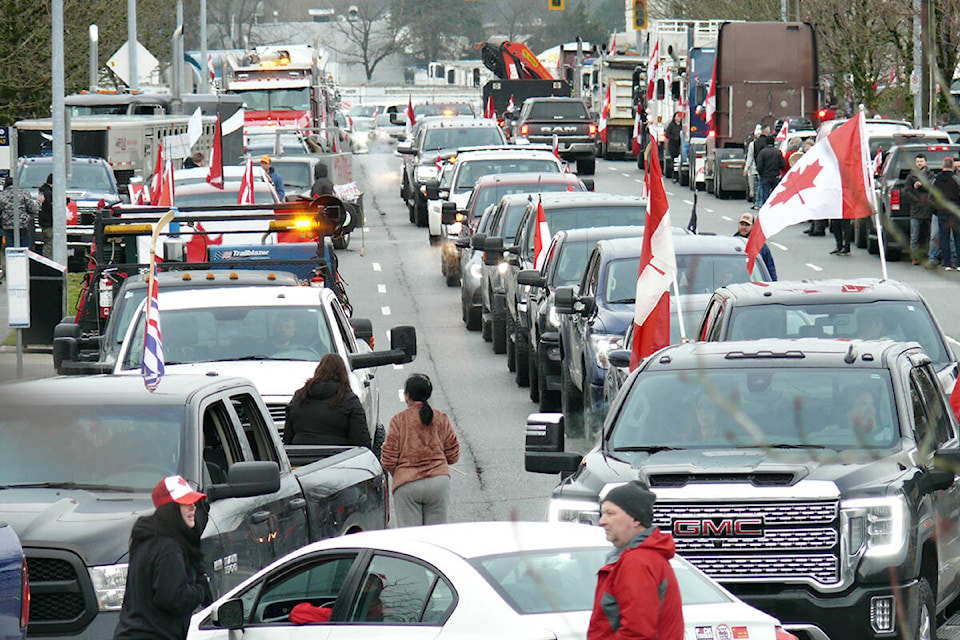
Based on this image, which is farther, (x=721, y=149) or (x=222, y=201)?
(x=721, y=149)

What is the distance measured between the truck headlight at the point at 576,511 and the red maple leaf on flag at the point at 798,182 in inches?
121

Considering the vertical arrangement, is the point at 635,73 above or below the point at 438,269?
above

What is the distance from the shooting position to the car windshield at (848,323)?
40.8 feet

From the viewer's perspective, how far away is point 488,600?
618 cm

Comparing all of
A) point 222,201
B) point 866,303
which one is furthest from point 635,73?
point 866,303

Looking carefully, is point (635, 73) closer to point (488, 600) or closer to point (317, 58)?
point (317, 58)

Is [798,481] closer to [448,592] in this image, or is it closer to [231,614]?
[448,592]

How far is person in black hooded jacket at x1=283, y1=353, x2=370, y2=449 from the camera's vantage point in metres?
11.8

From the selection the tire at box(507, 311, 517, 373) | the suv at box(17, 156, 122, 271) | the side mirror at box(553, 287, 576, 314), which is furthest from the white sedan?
the suv at box(17, 156, 122, 271)

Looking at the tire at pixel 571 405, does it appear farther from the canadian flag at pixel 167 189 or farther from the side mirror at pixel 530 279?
the canadian flag at pixel 167 189

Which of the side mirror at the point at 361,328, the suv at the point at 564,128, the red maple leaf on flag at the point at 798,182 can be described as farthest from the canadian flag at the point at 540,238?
the suv at the point at 564,128

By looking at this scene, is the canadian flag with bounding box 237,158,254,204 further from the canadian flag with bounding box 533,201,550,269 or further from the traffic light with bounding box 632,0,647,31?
the traffic light with bounding box 632,0,647,31

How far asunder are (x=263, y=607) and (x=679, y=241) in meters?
10.4

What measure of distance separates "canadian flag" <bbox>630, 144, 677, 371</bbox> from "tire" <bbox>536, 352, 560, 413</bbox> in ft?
19.1
